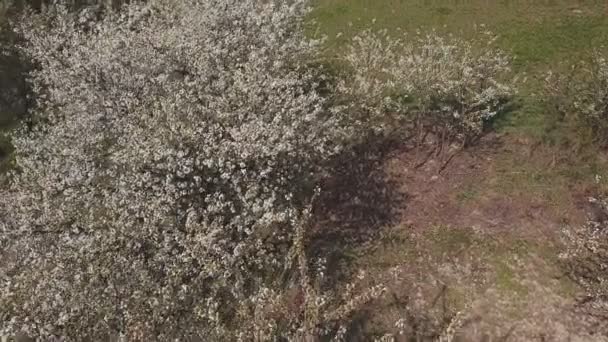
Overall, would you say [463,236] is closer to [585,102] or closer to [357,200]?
[357,200]

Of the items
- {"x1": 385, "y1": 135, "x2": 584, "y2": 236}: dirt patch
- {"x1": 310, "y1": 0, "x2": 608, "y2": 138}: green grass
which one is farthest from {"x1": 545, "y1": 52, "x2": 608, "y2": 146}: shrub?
{"x1": 310, "y1": 0, "x2": 608, "y2": 138}: green grass

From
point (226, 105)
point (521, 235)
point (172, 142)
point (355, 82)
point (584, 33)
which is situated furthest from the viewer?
point (584, 33)

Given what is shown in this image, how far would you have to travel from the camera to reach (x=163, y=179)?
10508 mm

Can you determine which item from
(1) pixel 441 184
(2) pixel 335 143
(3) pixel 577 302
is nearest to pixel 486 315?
(3) pixel 577 302

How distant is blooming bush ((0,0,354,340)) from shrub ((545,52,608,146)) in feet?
20.9

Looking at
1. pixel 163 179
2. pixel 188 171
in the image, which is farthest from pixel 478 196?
pixel 163 179

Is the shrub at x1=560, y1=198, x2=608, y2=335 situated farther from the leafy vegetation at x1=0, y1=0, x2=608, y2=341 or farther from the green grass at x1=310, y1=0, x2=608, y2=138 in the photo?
the green grass at x1=310, y1=0, x2=608, y2=138

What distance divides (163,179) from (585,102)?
11.1 metres

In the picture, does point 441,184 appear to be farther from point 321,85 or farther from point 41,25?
point 41,25

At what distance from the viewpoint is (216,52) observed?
12.5m

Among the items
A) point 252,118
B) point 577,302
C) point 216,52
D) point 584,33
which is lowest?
point 577,302

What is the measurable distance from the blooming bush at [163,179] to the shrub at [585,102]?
6.38 metres

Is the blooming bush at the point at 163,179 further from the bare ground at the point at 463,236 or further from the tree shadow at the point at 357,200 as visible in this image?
the bare ground at the point at 463,236

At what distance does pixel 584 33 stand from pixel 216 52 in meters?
14.6
